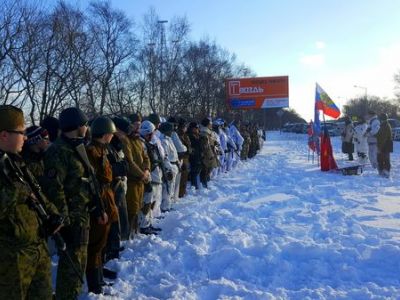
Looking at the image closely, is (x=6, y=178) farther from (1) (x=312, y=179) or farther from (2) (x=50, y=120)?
(1) (x=312, y=179)

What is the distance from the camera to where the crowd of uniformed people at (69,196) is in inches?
113

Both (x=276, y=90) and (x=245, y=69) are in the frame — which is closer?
(x=276, y=90)

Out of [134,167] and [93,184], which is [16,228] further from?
[134,167]

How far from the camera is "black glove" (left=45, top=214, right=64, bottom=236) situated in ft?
10.2

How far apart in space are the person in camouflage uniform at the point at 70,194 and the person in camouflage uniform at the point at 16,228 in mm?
627

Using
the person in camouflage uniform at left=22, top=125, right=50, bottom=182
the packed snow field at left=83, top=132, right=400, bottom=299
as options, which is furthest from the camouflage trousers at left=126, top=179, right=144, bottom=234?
the person in camouflage uniform at left=22, top=125, right=50, bottom=182

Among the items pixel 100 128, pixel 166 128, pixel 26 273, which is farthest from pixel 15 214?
pixel 166 128

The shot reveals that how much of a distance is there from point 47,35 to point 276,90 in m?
19.4

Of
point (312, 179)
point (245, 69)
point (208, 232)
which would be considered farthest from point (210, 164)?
point (245, 69)

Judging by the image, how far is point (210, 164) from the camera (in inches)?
463

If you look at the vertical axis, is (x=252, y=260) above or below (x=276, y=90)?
below

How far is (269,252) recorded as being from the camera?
5.77 meters

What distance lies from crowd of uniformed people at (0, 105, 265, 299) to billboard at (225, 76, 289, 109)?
23238 millimetres

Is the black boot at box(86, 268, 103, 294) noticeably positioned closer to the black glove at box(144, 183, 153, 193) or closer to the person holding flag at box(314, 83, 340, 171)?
the black glove at box(144, 183, 153, 193)
